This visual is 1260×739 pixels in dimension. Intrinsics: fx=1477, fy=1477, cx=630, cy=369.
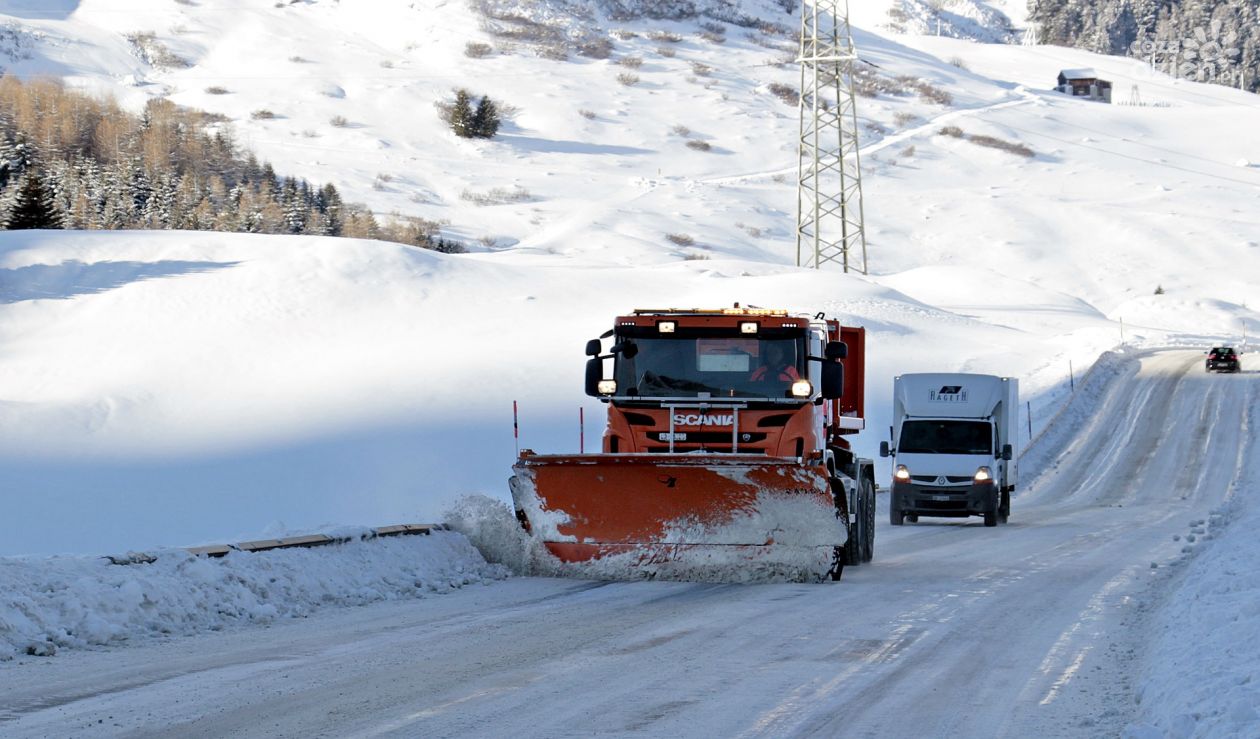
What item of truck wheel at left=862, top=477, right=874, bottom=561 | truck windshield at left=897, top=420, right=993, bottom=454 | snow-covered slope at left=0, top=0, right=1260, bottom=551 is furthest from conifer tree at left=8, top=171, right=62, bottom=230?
truck wheel at left=862, top=477, right=874, bottom=561

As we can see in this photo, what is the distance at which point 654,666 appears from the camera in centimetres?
959

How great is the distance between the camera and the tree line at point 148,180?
8662 centimetres

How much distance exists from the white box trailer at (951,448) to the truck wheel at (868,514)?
866 cm

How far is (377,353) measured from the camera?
163 ft

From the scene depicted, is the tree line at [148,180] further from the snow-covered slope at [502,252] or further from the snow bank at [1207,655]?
the snow bank at [1207,655]

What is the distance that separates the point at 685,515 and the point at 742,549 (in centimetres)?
65

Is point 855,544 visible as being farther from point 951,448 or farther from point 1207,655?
point 951,448

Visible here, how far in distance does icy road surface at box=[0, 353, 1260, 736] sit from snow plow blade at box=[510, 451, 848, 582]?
374 mm

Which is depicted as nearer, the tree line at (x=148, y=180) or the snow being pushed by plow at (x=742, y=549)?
the snow being pushed by plow at (x=742, y=549)

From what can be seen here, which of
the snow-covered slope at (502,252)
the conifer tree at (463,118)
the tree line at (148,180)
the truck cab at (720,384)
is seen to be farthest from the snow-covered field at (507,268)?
the tree line at (148,180)

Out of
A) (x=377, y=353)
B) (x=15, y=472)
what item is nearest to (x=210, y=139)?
(x=377, y=353)

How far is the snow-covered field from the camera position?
31.9m

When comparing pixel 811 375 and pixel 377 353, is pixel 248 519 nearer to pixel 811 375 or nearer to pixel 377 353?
pixel 811 375

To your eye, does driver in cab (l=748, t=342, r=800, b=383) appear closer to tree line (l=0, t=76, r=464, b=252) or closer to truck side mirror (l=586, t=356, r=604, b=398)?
truck side mirror (l=586, t=356, r=604, b=398)
